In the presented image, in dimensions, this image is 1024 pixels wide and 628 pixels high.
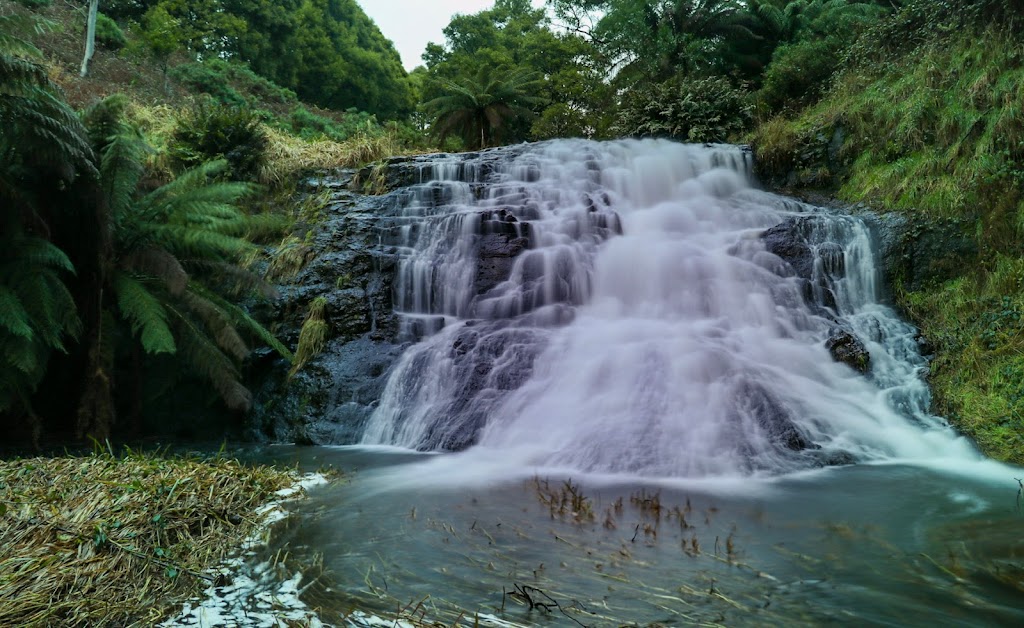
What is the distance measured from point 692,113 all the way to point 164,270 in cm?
1086

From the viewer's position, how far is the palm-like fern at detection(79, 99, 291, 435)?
6.52 metres

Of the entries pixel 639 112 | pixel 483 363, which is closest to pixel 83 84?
pixel 639 112

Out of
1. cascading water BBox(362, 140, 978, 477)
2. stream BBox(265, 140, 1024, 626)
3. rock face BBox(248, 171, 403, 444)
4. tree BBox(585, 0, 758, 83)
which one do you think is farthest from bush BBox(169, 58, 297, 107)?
cascading water BBox(362, 140, 978, 477)

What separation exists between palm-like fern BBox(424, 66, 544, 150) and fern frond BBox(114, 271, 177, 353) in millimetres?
10251

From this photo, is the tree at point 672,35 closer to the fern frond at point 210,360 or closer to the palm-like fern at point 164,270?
the palm-like fern at point 164,270

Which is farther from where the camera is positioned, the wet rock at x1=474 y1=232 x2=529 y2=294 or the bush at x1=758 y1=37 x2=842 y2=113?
the bush at x1=758 y1=37 x2=842 y2=113

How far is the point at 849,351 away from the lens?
7.00 meters

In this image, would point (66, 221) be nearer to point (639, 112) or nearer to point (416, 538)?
point (416, 538)

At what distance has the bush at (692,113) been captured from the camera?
13203 mm

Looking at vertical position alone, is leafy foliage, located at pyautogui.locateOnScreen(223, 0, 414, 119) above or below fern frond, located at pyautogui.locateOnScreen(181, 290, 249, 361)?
above

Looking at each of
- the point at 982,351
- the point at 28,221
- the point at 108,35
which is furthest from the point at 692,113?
the point at 108,35

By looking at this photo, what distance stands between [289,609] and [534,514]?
171cm

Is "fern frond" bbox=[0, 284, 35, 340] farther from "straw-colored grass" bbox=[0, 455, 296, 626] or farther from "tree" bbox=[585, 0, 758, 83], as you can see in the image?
"tree" bbox=[585, 0, 758, 83]

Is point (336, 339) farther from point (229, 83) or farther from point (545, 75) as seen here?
point (229, 83)
